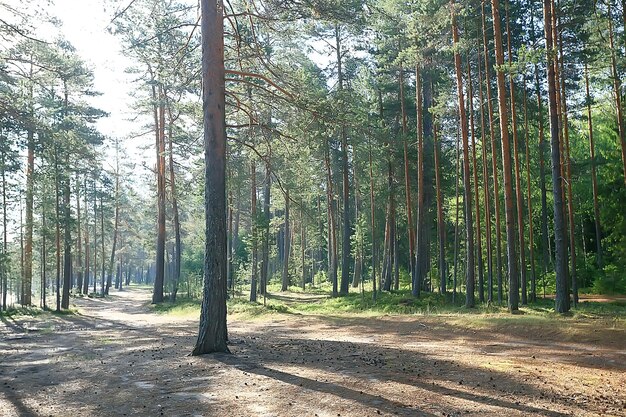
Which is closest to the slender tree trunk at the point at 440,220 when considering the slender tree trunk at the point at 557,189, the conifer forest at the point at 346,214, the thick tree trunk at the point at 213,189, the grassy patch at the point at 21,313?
the conifer forest at the point at 346,214

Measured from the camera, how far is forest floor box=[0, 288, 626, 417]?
5.65 meters

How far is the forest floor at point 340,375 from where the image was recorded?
5.65m

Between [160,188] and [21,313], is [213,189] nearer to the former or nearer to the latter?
[21,313]

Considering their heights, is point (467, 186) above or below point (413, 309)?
above

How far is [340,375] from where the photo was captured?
23.8 feet

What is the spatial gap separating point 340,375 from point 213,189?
14.5 ft

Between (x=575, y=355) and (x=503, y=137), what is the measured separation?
8346 millimetres

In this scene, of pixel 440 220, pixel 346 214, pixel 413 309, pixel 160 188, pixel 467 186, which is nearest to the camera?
pixel 467 186

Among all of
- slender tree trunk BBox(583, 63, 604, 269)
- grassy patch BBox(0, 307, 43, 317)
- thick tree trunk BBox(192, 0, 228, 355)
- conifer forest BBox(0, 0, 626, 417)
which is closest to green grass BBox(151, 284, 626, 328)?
conifer forest BBox(0, 0, 626, 417)

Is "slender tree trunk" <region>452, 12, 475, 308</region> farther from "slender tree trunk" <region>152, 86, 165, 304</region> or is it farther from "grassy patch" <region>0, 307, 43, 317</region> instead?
"grassy patch" <region>0, 307, 43, 317</region>

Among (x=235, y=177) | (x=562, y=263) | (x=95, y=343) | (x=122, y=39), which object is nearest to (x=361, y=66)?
(x=235, y=177)

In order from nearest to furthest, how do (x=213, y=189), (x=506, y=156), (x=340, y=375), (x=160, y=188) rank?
(x=340, y=375), (x=213, y=189), (x=506, y=156), (x=160, y=188)

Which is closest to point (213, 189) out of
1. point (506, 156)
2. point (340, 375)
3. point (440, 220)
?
point (340, 375)

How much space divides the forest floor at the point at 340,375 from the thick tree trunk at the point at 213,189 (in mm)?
570
